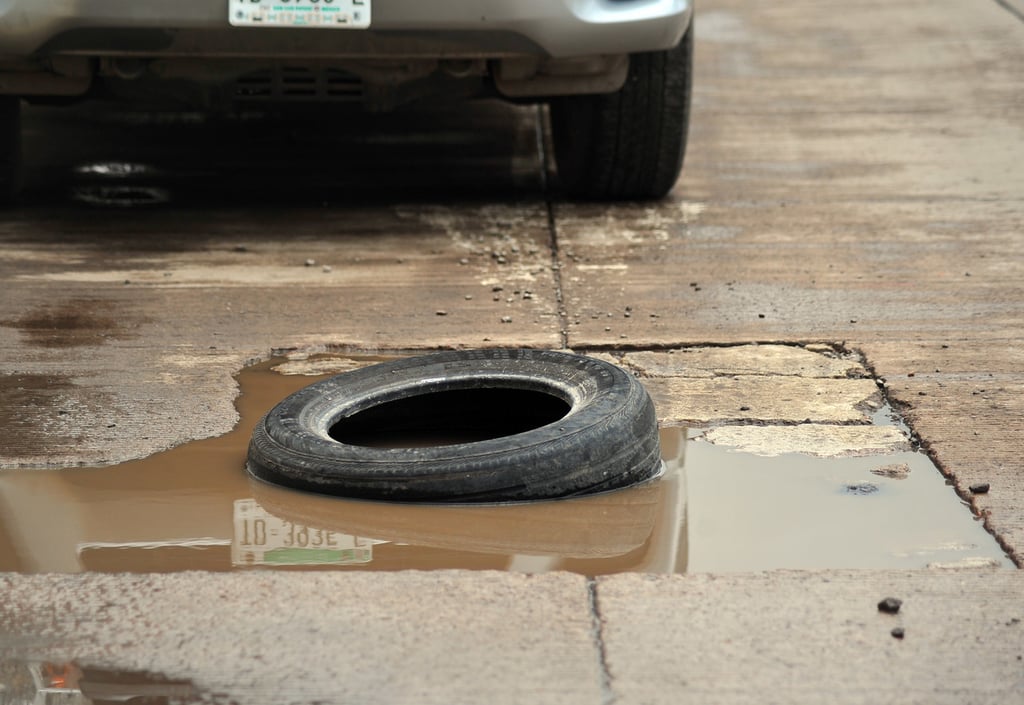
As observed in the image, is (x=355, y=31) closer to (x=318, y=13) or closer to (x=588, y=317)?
(x=318, y=13)

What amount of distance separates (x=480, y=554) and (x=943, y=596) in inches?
33.0

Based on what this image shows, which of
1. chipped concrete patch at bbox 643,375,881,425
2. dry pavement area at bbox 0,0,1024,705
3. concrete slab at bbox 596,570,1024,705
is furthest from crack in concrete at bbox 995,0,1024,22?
concrete slab at bbox 596,570,1024,705

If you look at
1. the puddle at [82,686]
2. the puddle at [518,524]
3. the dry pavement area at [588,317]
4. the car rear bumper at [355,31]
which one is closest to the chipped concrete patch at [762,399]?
the dry pavement area at [588,317]

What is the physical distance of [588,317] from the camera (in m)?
4.17

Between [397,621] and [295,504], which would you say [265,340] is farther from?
[397,621]

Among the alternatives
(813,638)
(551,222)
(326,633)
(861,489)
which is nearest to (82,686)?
(326,633)

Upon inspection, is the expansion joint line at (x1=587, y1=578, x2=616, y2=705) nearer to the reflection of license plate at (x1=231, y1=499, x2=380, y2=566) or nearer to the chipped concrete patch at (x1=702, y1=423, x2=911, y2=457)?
the reflection of license plate at (x1=231, y1=499, x2=380, y2=566)

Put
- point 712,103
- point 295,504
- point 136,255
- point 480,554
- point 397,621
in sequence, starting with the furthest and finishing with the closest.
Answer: point 712,103
point 136,255
point 295,504
point 480,554
point 397,621

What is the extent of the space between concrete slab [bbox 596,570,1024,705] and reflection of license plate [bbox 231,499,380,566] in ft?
Result: 1.64

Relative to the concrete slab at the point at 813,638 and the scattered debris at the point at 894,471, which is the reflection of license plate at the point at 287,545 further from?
the scattered debris at the point at 894,471

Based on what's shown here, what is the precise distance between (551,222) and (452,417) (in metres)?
1.89

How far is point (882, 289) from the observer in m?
4.42

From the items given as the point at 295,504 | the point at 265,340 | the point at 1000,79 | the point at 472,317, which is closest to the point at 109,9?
the point at 265,340

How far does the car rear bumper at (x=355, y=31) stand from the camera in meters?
4.37
